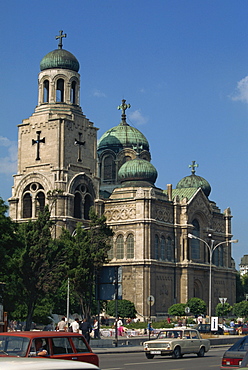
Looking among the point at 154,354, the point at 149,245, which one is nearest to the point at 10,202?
the point at 149,245

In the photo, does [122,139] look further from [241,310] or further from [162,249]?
[241,310]

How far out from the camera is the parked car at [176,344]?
97.5ft

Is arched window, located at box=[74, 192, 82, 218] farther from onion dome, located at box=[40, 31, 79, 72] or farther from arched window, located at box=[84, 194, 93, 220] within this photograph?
onion dome, located at box=[40, 31, 79, 72]

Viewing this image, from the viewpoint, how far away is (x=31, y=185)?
7519 centimetres

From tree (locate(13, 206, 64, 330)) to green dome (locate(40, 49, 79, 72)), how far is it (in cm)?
3534

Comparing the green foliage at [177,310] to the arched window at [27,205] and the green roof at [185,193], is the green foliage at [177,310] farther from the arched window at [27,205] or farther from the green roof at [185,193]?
the arched window at [27,205]

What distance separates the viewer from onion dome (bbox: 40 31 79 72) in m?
76.1

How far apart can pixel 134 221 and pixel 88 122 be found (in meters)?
12.3

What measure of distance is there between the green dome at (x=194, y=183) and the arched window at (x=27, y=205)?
77.4ft

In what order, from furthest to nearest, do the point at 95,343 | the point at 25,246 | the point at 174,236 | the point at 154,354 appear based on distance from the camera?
the point at 174,236 → the point at 25,246 → the point at 95,343 → the point at 154,354

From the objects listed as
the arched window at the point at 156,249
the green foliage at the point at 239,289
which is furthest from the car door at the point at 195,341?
the green foliage at the point at 239,289

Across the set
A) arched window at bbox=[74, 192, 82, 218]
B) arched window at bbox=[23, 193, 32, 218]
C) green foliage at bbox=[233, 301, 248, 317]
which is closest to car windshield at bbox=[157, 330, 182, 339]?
arched window at bbox=[74, 192, 82, 218]

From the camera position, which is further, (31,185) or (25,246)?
(31,185)

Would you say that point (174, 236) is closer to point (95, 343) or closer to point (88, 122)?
point (88, 122)
